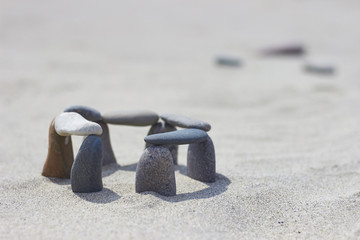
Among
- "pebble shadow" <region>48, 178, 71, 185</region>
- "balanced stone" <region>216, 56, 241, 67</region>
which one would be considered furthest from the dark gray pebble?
"pebble shadow" <region>48, 178, 71, 185</region>

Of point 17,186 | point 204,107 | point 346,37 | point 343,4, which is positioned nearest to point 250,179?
point 17,186

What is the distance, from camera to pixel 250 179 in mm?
3387

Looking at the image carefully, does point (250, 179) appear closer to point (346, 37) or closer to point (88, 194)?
point (88, 194)

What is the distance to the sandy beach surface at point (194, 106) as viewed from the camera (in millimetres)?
2695

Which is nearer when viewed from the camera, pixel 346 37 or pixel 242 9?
pixel 346 37

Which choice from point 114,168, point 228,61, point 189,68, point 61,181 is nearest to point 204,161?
point 114,168

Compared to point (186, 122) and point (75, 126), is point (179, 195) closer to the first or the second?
point (186, 122)

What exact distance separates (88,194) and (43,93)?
391 centimetres

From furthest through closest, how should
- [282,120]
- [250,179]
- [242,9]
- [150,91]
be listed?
[242,9] → [150,91] → [282,120] → [250,179]

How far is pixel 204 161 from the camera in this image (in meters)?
3.25

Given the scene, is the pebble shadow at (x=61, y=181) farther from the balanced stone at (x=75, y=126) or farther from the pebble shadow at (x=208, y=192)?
the pebble shadow at (x=208, y=192)

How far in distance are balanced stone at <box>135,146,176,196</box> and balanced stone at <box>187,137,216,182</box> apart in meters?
0.37

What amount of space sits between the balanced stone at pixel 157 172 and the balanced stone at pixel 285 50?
22.3 feet

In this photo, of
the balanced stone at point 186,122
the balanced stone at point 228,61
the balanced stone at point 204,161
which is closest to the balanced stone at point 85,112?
the balanced stone at point 186,122
